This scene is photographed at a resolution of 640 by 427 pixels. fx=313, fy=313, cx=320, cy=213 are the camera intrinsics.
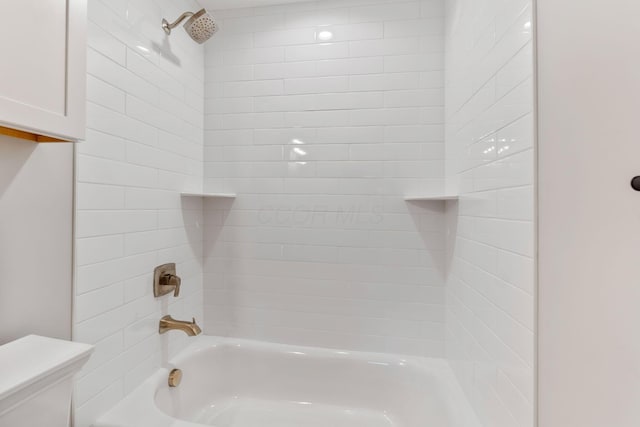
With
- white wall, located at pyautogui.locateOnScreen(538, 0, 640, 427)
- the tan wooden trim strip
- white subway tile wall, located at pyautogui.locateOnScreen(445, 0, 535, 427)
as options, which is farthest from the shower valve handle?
white wall, located at pyautogui.locateOnScreen(538, 0, 640, 427)

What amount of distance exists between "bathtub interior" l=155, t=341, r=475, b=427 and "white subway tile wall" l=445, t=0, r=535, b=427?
295mm

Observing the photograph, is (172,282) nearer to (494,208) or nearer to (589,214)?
(494,208)

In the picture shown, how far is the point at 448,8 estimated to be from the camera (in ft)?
5.26

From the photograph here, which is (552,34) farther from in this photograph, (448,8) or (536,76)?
(448,8)

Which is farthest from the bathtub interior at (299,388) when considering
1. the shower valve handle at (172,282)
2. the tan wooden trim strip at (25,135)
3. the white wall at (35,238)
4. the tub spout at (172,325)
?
the tan wooden trim strip at (25,135)

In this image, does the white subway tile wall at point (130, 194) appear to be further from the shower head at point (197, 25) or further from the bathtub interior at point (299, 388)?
the bathtub interior at point (299, 388)

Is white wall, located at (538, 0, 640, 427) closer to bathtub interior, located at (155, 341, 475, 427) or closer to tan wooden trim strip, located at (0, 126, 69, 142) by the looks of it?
bathtub interior, located at (155, 341, 475, 427)

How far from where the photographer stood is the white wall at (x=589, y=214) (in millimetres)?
712

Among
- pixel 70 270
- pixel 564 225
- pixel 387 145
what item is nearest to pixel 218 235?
pixel 70 270

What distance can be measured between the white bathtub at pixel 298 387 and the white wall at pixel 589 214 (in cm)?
78

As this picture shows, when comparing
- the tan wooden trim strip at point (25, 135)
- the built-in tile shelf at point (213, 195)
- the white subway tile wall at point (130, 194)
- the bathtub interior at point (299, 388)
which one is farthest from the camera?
the built-in tile shelf at point (213, 195)

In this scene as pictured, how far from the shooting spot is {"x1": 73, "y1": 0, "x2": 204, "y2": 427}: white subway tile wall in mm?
1103

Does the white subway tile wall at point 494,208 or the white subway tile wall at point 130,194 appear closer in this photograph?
the white subway tile wall at point 494,208

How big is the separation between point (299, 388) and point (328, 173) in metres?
1.22
